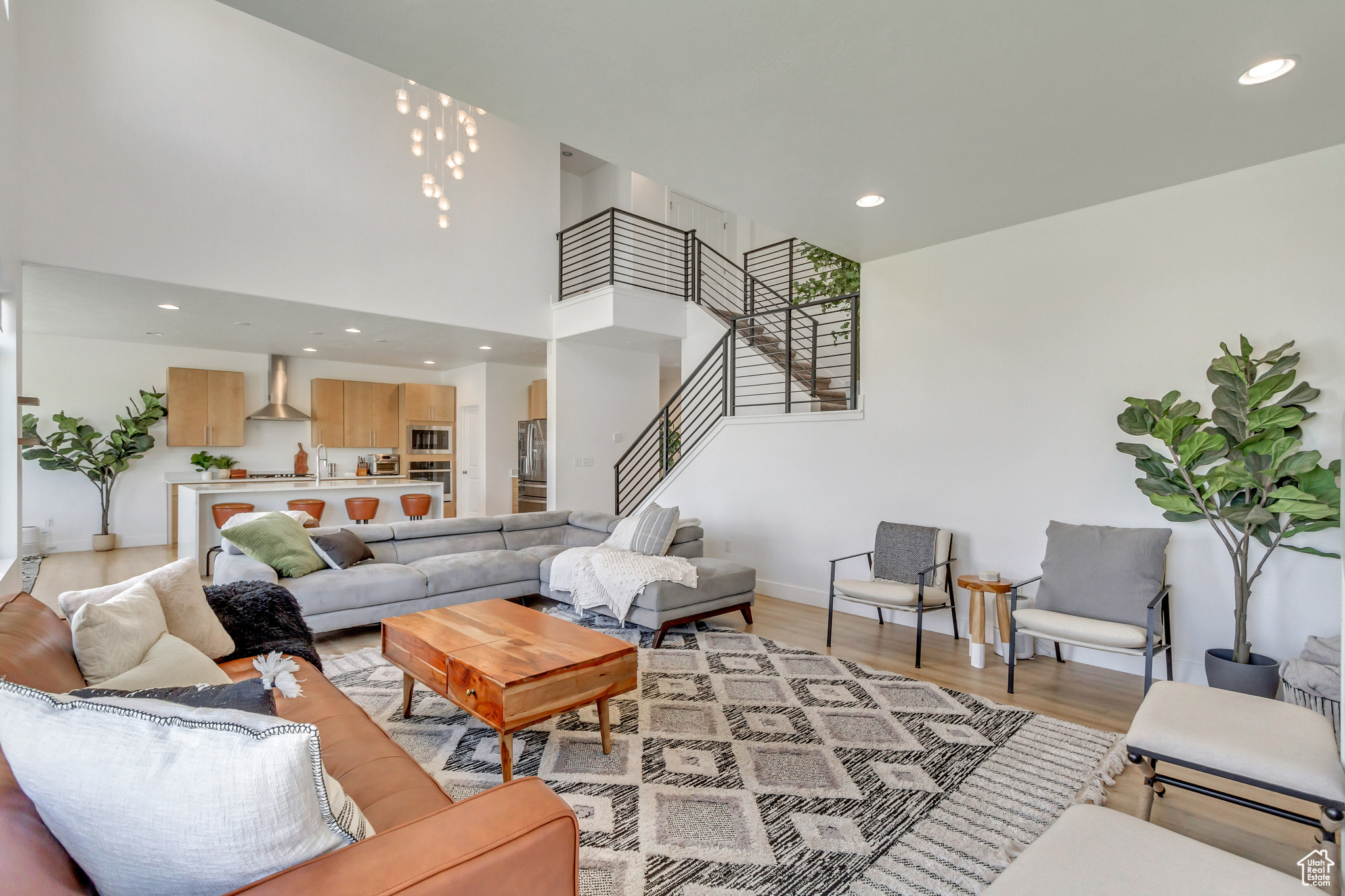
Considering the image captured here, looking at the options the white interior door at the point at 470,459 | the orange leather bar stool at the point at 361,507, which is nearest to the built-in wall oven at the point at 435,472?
the white interior door at the point at 470,459

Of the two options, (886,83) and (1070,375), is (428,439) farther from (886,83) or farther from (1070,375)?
(886,83)

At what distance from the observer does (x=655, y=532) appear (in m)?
4.61

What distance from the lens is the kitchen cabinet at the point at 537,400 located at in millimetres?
9102

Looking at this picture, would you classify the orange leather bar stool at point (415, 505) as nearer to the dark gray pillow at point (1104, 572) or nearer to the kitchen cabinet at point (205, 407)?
the kitchen cabinet at point (205, 407)

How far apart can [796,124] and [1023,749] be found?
2940 millimetres

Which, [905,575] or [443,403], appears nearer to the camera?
[905,575]

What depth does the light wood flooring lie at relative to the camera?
7.11 feet

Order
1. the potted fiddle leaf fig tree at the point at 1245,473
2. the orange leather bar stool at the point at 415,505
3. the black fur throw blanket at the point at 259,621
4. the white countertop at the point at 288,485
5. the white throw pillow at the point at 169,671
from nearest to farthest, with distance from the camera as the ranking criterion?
1. the white throw pillow at the point at 169,671
2. the black fur throw blanket at the point at 259,621
3. the potted fiddle leaf fig tree at the point at 1245,473
4. the white countertop at the point at 288,485
5. the orange leather bar stool at the point at 415,505

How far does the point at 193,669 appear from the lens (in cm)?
192

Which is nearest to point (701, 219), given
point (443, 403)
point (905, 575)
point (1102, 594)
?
point (443, 403)

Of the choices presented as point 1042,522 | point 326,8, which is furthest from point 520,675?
point 1042,522

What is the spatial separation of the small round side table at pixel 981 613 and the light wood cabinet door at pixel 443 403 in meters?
8.34

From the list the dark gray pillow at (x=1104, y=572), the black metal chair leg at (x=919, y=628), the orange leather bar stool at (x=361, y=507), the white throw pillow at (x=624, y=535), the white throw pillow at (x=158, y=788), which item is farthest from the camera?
the orange leather bar stool at (x=361, y=507)

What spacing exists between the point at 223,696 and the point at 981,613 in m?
3.71
